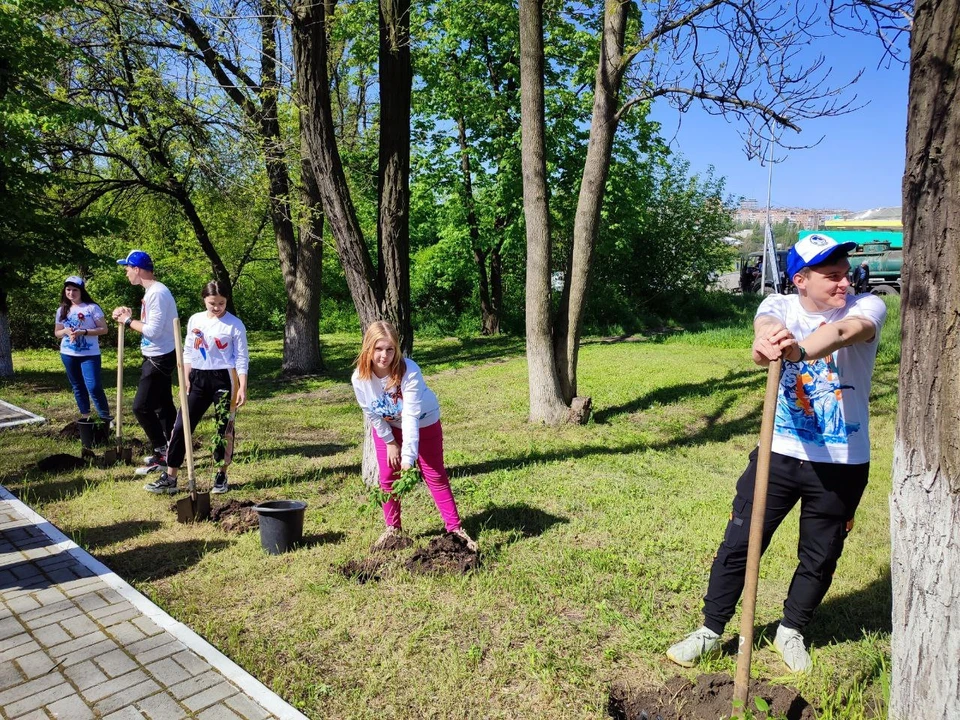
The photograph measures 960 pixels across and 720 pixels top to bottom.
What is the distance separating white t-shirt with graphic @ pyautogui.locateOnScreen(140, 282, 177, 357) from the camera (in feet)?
20.2

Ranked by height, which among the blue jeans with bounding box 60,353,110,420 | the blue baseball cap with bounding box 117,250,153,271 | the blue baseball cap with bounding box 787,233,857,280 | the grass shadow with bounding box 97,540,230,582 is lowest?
the grass shadow with bounding box 97,540,230,582

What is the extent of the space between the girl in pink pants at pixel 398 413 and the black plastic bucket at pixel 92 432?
15.9 feet

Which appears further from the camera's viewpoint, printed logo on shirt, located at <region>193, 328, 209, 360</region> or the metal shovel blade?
printed logo on shirt, located at <region>193, 328, 209, 360</region>

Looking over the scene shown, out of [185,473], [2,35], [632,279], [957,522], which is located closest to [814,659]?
[957,522]

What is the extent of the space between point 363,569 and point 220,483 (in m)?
2.47

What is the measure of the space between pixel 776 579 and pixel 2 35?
13.3 metres

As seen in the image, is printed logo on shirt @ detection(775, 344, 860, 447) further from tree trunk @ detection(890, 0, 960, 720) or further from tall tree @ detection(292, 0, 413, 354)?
tall tree @ detection(292, 0, 413, 354)

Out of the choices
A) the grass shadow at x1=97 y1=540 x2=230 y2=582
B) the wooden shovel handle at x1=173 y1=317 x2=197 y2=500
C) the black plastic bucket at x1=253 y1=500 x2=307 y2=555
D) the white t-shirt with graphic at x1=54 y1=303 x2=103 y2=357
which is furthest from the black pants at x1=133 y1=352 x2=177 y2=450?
the black plastic bucket at x1=253 y1=500 x2=307 y2=555

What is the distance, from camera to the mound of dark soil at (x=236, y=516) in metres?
5.19

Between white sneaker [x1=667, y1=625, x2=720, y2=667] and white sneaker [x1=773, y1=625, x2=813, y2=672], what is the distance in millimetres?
302

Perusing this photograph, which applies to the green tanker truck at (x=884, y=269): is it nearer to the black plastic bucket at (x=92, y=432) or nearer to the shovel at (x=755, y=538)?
the black plastic bucket at (x=92, y=432)

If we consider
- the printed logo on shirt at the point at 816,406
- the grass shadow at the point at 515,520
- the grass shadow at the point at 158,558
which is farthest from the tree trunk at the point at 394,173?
the printed logo on shirt at the point at 816,406

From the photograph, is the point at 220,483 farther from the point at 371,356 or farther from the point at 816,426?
the point at 816,426

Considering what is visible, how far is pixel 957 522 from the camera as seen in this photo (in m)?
2.30
